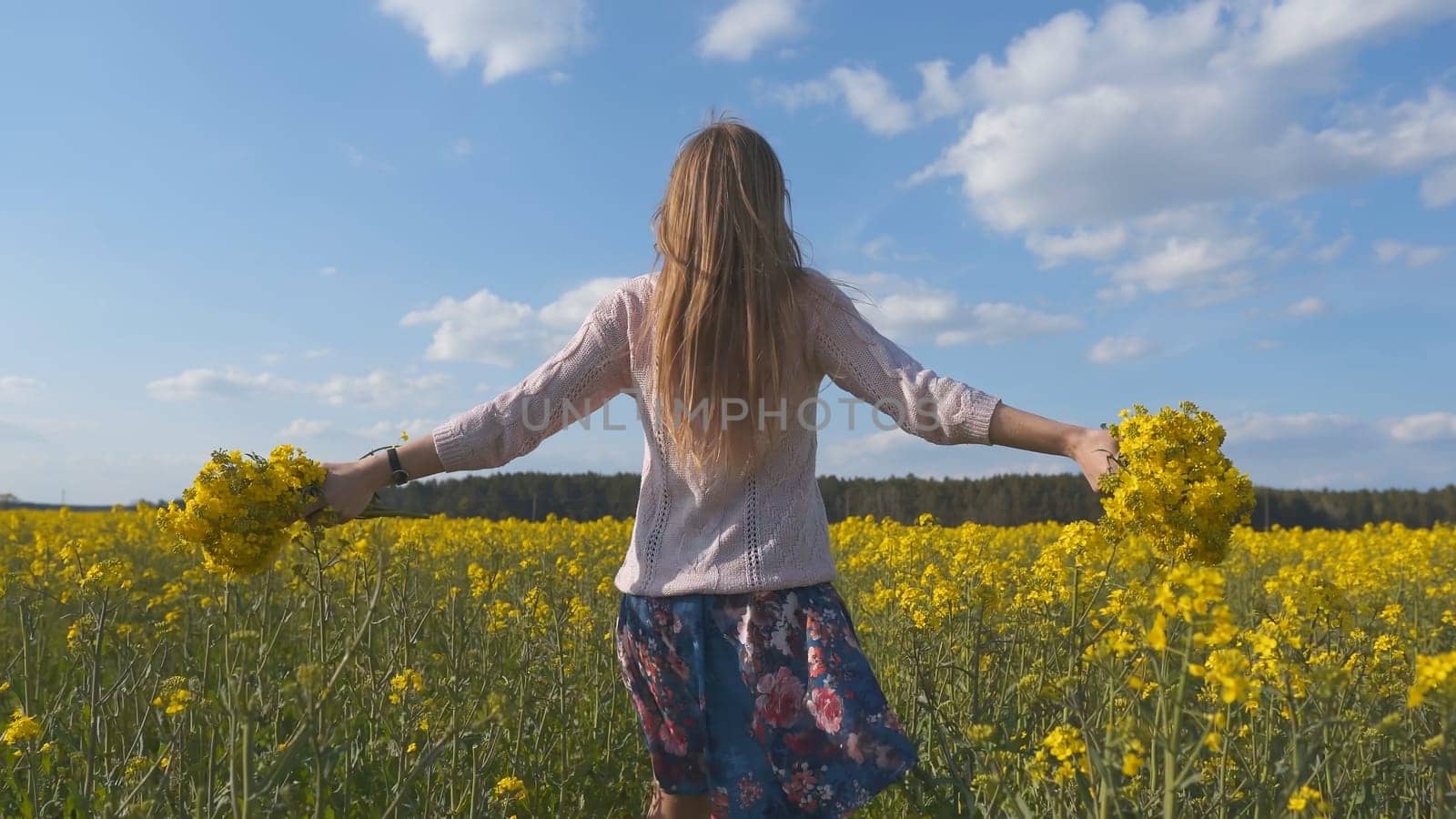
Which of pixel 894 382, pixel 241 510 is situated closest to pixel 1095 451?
pixel 894 382

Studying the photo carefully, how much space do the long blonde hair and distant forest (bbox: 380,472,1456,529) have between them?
11.3 meters

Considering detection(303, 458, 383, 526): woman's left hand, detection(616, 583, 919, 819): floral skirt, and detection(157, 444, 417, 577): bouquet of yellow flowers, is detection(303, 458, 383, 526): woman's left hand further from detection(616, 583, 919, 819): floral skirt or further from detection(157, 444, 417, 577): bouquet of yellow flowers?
detection(616, 583, 919, 819): floral skirt

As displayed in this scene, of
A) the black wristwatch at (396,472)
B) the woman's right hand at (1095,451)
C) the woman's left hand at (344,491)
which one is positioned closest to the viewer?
the woman's right hand at (1095,451)

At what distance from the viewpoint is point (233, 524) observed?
206 centimetres

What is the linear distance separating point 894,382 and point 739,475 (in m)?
0.42

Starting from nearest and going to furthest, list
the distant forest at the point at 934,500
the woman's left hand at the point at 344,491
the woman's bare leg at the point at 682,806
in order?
the woman's left hand at the point at 344,491, the woman's bare leg at the point at 682,806, the distant forest at the point at 934,500

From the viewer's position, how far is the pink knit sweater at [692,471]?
2.33 meters

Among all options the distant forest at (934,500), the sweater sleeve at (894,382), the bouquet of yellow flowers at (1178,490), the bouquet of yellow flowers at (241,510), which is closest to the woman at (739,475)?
the sweater sleeve at (894,382)

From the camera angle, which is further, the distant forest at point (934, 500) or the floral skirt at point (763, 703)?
the distant forest at point (934, 500)

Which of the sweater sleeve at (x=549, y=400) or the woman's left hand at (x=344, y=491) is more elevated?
the sweater sleeve at (x=549, y=400)

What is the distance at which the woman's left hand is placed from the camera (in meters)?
2.19

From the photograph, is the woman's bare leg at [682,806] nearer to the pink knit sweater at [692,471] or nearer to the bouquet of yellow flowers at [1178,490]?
the pink knit sweater at [692,471]

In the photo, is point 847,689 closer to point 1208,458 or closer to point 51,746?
point 1208,458

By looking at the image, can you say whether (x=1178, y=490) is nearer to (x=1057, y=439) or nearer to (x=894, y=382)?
(x=1057, y=439)
